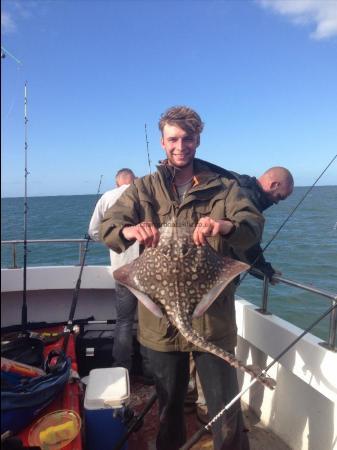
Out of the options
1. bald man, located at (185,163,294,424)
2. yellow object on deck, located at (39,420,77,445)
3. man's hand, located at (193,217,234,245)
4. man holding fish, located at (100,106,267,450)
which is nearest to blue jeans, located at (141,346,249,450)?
man holding fish, located at (100,106,267,450)

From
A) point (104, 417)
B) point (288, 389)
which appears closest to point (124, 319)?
point (104, 417)

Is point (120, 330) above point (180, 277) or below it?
below

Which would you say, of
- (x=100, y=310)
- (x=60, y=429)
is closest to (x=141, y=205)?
(x=60, y=429)

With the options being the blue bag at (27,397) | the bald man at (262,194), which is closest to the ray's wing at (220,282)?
the blue bag at (27,397)

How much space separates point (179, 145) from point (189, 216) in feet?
1.56

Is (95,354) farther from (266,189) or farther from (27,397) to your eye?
(266,189)

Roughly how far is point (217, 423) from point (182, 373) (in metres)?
0.41

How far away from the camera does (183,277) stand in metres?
2.14

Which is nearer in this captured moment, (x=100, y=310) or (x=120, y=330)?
(x=120, y=330)

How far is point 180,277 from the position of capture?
2.14 metres

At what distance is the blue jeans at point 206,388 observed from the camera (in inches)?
96.4

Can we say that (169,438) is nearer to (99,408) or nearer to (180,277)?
(99,408)

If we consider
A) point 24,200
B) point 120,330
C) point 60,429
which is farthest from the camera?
point 120,330

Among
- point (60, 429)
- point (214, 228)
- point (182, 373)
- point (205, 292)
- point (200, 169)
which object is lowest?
point (60, 429)
